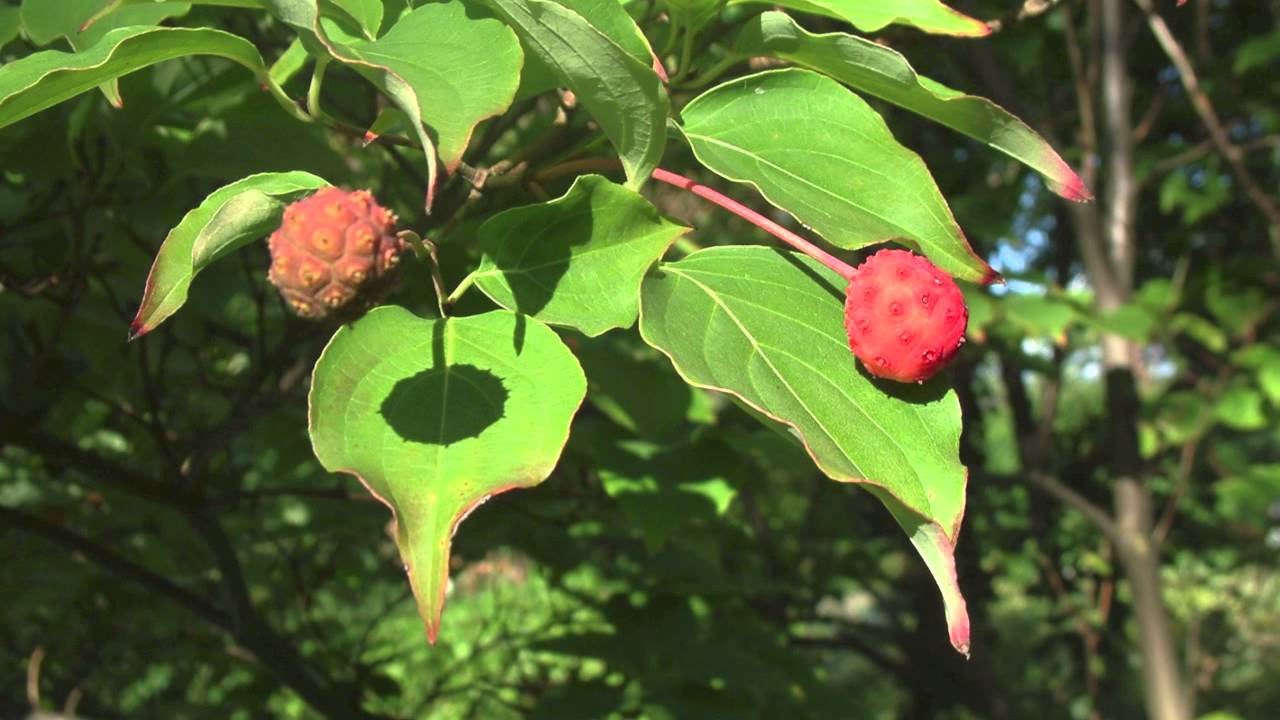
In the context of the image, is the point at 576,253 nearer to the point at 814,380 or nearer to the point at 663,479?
the point at 814,380

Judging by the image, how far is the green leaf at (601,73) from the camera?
2.41 feet

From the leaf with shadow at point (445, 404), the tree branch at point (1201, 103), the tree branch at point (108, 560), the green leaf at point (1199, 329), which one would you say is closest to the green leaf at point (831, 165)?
the leaf with shadow at point (445, 404)

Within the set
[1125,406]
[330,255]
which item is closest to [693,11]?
[330,255]

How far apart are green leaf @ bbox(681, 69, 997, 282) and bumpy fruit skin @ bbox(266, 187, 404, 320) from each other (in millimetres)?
254

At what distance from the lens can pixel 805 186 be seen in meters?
0.86

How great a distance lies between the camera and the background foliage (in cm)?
89

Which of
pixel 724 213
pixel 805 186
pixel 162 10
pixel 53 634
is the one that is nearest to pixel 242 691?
pixel 53 634

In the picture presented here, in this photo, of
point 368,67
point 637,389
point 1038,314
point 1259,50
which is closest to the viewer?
point 368,67

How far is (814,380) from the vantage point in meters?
0.83

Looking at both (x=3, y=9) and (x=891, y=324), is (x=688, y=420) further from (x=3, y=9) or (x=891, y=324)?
(x=3, y=9)

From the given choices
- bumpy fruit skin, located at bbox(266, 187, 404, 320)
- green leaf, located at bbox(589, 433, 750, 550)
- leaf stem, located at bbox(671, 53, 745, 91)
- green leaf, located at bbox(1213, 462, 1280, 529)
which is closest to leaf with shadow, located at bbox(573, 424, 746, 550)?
green leaf, located at bbox(589, 433, 750, 550)

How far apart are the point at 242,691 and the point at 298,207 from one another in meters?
1.77

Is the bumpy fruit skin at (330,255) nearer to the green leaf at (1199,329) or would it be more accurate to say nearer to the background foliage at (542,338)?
the background foliage at (542,338)

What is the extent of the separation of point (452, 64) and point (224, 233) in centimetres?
18
